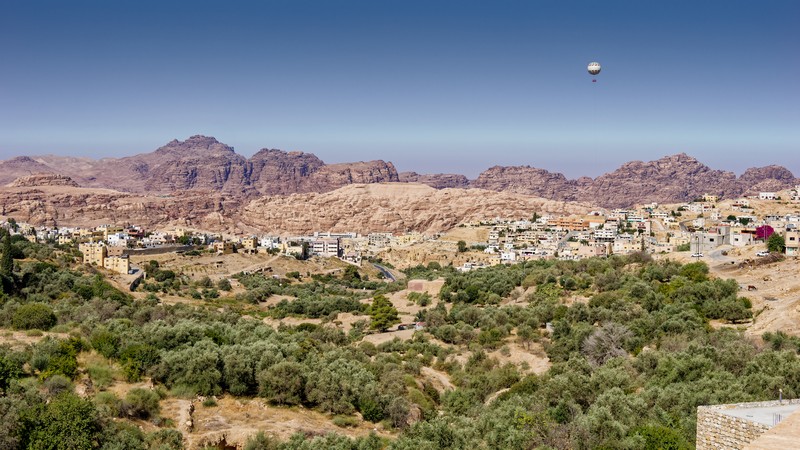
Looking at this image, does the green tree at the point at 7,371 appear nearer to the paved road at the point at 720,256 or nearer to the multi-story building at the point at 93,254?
the paved road at the point at 720,256

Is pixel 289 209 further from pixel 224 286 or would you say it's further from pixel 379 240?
pixel 224 286

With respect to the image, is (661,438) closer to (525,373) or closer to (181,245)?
(525,373)

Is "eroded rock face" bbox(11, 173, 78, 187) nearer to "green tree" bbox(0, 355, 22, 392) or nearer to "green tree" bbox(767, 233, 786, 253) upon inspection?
"green tree" bbox(767, 233, 786, 253)

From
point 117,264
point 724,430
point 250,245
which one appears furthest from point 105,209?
point 724,430

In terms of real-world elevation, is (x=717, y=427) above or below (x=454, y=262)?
above

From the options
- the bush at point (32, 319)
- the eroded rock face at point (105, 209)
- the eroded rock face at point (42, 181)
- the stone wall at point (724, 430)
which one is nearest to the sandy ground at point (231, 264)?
the bush at point (32, 319)

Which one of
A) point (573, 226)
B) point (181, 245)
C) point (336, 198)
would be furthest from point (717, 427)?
point (336, 198)
